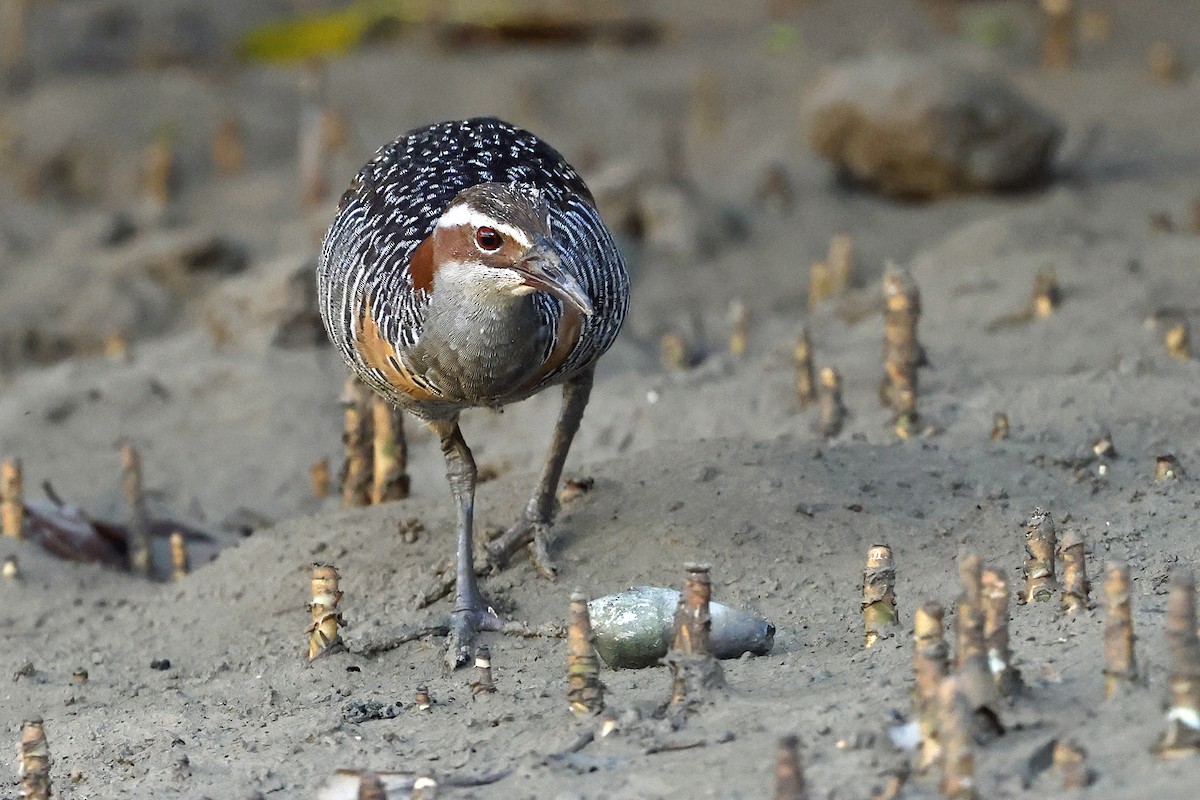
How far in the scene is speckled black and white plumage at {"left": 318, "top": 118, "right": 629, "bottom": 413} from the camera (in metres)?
5.56

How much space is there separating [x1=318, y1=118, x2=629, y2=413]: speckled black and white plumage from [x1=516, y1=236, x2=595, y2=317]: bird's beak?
0.07m

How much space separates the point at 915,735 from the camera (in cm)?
399

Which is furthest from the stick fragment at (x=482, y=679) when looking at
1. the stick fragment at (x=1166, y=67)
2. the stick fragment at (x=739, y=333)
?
the stick fragment at (x=1166, y=67)

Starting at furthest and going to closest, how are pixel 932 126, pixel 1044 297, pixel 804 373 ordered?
pixel 932 126 < pixel 1044 297 < pixel 804 373

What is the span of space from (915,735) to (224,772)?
6.10 feet

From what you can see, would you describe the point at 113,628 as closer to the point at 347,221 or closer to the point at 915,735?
the point at 347,221

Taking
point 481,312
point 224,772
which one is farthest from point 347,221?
point 224,772

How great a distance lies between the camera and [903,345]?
287 inches

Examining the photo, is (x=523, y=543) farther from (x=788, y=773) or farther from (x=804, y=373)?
(x=788, y=773)

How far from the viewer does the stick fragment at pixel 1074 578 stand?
487 cm

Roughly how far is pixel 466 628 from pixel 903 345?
2.49 metres

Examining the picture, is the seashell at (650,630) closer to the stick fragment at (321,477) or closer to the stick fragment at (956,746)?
the stick fragment at (956,746)

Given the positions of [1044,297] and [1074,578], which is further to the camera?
[1044,297]

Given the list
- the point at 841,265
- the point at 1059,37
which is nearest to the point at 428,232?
the point at 841,265
